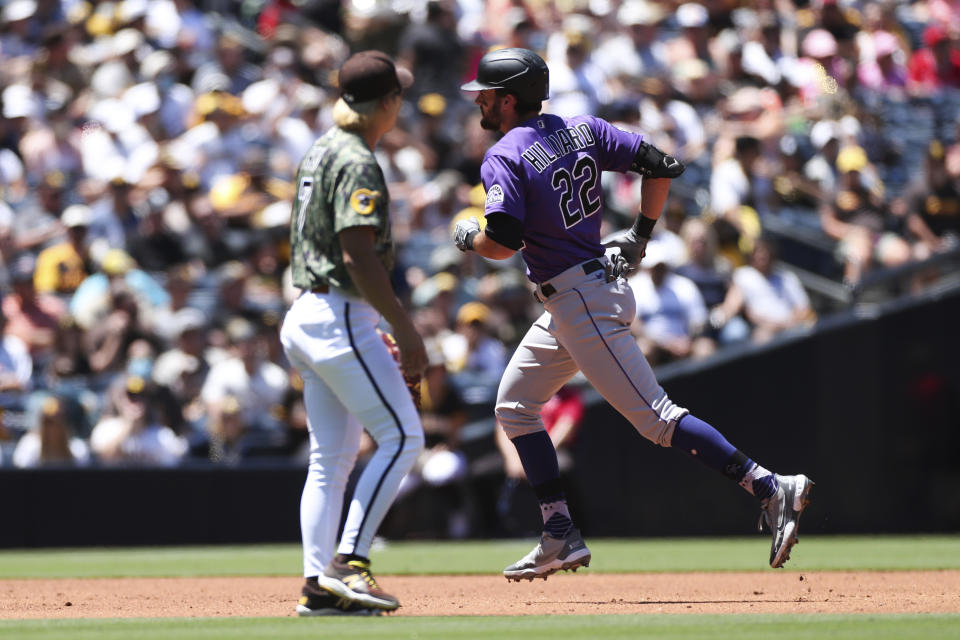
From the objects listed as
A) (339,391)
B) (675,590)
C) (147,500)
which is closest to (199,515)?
(147,500)

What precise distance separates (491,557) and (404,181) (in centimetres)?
552

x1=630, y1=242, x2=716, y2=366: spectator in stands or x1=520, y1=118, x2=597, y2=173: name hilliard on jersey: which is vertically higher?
x1=520, y1=118, x2=597, y2=173: name hilliard on jersey

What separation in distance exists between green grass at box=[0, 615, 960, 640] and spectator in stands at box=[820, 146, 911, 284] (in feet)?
25.6

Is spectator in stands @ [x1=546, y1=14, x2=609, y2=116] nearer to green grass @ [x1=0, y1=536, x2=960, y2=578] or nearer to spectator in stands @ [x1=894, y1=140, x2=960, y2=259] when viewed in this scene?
spectator in stands @ [x1=894, y1=140, x2=960, y2=259]

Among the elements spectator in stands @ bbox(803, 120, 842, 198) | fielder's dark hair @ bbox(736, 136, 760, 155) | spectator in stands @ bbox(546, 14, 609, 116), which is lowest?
spectator in stands @ bbox(803, 120, 842, 198)

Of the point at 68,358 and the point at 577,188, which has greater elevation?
the point at 577,188

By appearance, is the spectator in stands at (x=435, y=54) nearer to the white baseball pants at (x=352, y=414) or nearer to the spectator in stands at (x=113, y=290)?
the spectator in stands at (x=113, y=290)

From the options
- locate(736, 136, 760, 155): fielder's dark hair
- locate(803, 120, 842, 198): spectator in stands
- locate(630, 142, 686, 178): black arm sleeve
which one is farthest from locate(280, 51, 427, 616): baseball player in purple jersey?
locate(803, 120, 842, 198): spectator in stands

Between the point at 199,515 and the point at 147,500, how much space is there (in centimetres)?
42

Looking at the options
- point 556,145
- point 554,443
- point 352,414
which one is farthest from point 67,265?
point 352,414

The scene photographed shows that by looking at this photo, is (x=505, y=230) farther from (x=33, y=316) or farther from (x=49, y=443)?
(x=33, y=316)

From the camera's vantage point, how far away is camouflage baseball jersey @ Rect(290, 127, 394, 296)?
202 inches

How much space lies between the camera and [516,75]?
6230mm

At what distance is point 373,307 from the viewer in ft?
17.1
